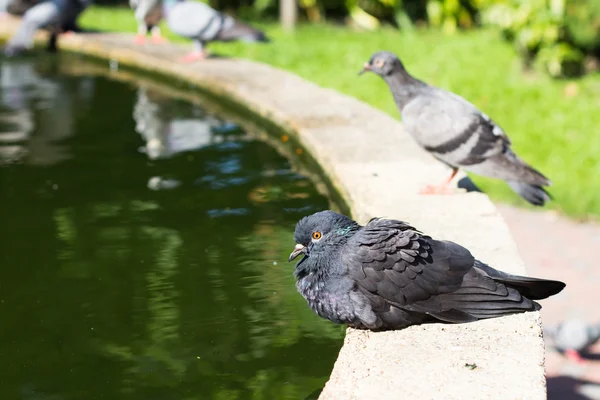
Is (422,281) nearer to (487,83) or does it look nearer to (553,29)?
(553,29)

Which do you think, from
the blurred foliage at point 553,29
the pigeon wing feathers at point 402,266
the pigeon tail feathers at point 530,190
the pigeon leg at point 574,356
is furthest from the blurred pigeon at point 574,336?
the blurred foliage at point 553,29

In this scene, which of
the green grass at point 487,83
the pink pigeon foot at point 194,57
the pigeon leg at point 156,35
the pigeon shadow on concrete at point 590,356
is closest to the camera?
the pigeon shadow on concrete at point 590,356

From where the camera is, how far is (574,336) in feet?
15.3

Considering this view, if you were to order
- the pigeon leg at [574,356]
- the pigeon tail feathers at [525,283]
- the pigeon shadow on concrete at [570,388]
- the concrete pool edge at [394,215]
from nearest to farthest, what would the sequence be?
the concrete pool edge at [394,215]
the pigeon tail feathers at [525,283]
the pigeon shadow on concrete at [570,388]
the pigeon leg at [574,356]

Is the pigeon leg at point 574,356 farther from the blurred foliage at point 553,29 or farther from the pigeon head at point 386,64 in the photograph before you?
the blurred foliage at point 553,29

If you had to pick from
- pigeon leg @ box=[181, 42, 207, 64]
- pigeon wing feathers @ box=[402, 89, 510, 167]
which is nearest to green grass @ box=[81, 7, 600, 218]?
pigeon leg @ box=[181, 42, 207, 64]

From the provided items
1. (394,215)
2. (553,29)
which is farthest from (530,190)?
(553,29)

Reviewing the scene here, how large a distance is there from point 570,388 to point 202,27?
17.0 ft

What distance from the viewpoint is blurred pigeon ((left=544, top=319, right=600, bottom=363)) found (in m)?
4.65

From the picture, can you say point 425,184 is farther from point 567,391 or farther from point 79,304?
point 79,304

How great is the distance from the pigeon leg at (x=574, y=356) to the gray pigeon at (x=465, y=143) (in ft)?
2.57

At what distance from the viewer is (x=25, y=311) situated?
3.70 metres

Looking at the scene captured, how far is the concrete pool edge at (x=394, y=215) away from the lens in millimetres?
2855

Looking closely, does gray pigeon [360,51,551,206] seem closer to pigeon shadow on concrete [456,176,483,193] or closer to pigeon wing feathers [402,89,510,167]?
pigeon wing feathers [402,89,510,167]
